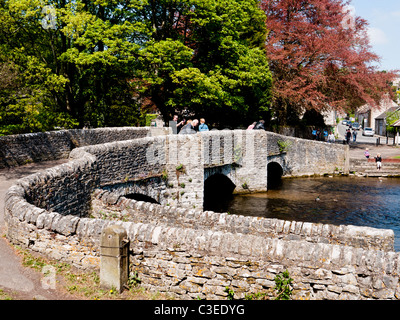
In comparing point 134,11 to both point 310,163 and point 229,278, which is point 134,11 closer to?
point 310,163

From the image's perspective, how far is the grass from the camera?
17.6ft

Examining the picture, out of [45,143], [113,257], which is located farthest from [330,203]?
[113,257]

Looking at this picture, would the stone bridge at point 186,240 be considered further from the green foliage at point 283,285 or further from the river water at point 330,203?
the river water at point 330,203

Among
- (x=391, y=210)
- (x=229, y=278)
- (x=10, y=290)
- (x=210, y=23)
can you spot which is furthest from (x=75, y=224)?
(x=210, y=23)

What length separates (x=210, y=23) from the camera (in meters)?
22.8

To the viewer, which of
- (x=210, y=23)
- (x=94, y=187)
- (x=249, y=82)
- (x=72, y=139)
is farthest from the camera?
(x=249, y=82)

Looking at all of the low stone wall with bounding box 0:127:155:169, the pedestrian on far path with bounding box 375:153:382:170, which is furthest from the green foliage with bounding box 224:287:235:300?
the pedestrian on far path with bounding box 375:153:382:170

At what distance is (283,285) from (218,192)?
16259 millimetres

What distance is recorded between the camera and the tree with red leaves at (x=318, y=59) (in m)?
30.1

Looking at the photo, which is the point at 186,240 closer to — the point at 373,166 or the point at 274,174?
the point at 274,174

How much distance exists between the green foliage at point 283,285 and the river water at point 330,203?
9.81 metres

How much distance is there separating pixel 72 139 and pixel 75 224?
454 inches

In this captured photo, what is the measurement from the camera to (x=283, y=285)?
5.01m

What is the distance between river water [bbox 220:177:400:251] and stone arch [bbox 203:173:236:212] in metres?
0.49
